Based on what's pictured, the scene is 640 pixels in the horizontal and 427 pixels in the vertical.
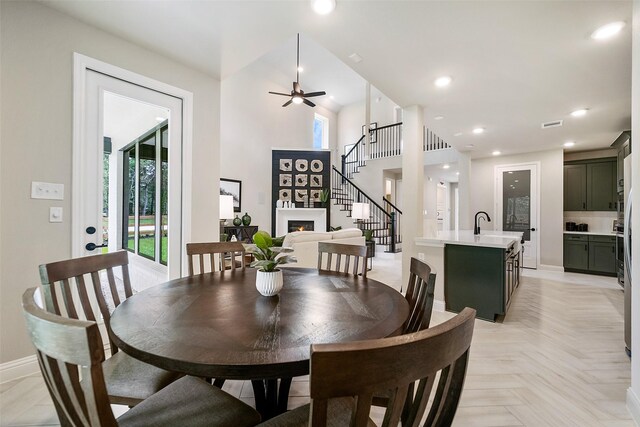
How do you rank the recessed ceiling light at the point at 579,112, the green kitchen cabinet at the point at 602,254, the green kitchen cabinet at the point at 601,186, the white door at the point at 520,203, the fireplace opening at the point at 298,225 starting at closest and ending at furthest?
the recessed ceiling light at the point at 579,112
the green kitchen cabinet at the point at 602,254
the green kitchen cabinet at the point at 601,186
the white door at the point at 520,203
the fireplace opening at the point at 298,225

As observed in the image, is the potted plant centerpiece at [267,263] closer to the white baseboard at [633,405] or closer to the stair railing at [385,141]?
the white baseboard at [633,405]

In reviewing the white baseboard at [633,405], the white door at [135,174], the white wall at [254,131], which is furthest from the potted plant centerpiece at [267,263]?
the white wall at [254,131]

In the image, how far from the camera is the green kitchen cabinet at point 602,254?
199 inches

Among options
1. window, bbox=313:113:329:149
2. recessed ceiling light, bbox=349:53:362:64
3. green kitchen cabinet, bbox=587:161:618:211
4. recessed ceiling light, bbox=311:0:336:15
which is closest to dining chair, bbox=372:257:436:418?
recessed ceiling light, bbox=311:0:336:15

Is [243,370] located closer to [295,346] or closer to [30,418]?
[295,346]

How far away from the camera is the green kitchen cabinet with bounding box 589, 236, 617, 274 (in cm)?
506

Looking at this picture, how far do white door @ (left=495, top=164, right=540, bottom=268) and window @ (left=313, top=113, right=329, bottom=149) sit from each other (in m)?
5.58

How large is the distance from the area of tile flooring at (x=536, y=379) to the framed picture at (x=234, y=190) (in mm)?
4734

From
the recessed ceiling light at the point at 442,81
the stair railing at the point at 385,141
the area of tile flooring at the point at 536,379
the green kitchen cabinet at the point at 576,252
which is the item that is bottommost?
the area of tile flooring at the point at 536,379

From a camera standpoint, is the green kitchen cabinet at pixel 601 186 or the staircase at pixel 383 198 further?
the staircase at pixel 383 198

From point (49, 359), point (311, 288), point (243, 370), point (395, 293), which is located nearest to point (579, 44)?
point (395, 293)

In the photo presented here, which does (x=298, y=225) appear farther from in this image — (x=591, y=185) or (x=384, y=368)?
(x=384, y=368)

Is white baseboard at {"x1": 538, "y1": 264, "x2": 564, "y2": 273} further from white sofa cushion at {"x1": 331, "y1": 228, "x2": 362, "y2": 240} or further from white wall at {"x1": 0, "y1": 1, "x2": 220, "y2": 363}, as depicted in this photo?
white wall at {"x1": 0, "y1": 1, "x2": 220, "y2": 363}

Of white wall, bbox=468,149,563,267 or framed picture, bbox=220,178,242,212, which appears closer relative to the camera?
white wall, bbox=468,149,563,267
